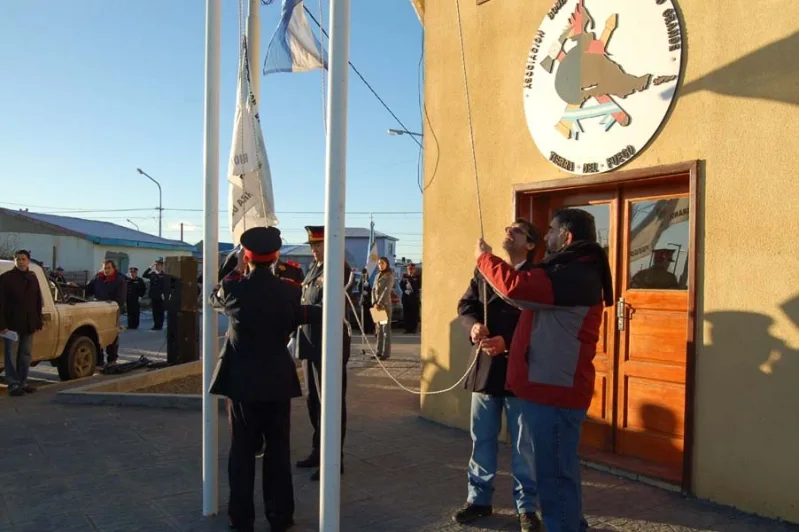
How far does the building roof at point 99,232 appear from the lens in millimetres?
31781

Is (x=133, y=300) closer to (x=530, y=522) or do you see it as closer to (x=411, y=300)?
(x=411, y=300)

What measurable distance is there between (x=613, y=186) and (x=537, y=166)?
68 cm

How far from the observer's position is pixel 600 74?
517 cm

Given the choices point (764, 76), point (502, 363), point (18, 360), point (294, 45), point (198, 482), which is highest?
point (294, 45)

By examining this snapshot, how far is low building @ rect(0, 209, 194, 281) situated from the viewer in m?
31.5

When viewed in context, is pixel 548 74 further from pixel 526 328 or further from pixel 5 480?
pixel 5 480

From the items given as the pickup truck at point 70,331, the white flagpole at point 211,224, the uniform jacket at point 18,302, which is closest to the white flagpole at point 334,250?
the white flagpole at point 211,224

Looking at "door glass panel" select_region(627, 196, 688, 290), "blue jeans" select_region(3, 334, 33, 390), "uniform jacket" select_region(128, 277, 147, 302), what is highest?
"door glass panel" select_region(627, 196, 688, 290)

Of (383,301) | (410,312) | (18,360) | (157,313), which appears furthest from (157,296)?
(18,360)

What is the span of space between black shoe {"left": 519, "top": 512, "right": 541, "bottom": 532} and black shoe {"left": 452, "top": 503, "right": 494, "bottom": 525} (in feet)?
0.87

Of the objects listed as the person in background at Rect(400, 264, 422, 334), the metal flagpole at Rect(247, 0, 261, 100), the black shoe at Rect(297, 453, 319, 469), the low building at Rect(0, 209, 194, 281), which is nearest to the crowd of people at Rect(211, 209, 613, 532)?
the black shoe at Rect(297, 453, 319, 469)

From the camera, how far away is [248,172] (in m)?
4.82

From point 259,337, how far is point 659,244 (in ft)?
10.3

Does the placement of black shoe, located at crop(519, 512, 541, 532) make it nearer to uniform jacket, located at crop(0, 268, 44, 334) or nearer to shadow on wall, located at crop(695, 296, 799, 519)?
shadow on wall, located at crop(695, 296, 799, 519)
